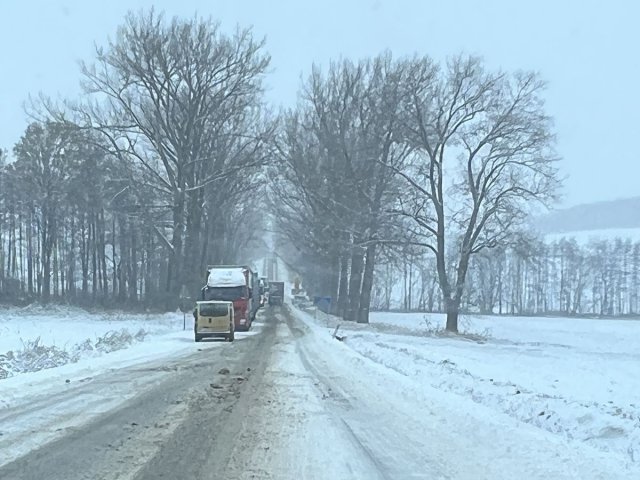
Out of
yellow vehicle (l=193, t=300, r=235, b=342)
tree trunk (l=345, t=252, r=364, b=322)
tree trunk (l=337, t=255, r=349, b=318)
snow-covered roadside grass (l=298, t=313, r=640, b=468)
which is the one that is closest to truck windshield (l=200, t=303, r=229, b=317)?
yellow vehicle (l=193, t=300, r=235, b=342)

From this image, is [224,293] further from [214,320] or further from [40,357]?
[40,357]

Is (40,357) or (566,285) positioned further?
(566,285)

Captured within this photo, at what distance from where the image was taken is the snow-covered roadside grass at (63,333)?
22.0m

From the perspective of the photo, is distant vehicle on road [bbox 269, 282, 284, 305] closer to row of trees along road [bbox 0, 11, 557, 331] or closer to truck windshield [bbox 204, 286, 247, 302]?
row of trees along road [bbox 0, 11, 557, 331]

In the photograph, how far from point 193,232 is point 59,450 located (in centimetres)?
4605

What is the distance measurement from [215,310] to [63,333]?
23.0 ft

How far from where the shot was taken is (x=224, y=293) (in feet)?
139

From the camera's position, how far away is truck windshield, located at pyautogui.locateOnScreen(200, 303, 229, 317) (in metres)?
34.6

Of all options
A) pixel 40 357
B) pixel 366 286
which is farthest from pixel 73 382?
pixel 366 286

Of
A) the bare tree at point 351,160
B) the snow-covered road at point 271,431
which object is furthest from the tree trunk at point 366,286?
the snow-covered road at point 271,431

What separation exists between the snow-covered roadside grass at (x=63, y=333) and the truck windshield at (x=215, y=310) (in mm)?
2742

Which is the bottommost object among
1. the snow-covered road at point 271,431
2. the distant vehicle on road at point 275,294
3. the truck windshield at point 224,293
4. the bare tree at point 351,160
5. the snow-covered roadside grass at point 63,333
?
the distant vehicle on road at point 275,294

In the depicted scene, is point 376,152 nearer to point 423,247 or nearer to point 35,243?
point 423,247

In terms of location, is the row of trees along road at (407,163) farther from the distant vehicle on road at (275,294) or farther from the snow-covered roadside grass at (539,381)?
the distant vehicle on road at (275,294)
